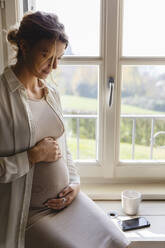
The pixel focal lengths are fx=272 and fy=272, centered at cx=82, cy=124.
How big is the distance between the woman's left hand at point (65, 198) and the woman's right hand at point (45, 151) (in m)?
0.17

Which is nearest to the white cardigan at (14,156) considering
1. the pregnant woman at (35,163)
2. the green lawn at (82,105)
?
the pregnant woman at (35,163)

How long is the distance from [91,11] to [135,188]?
3.50ft

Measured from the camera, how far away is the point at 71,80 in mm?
1700

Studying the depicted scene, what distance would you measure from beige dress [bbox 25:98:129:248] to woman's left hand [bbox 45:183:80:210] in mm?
18

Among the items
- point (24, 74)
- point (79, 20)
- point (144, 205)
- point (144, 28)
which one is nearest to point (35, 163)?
point (24, 74)

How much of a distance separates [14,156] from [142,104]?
1.66 meters

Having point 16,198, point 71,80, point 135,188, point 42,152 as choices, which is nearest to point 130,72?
point 71,80

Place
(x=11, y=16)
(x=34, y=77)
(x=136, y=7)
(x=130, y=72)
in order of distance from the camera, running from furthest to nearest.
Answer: (x=130, y=72) < (x=136, y=7) < (x=11, y=16) < (x=34, y=77)

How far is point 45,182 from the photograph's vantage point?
114 cm

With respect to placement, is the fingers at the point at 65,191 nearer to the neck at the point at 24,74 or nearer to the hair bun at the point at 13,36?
the neck at the point at 24,74

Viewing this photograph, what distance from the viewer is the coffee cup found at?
57.0 inches

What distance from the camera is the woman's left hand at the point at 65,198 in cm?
115

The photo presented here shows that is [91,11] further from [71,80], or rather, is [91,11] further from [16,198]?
[16,198]

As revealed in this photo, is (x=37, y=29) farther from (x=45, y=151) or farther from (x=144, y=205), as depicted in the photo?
(x=144, y=205)
